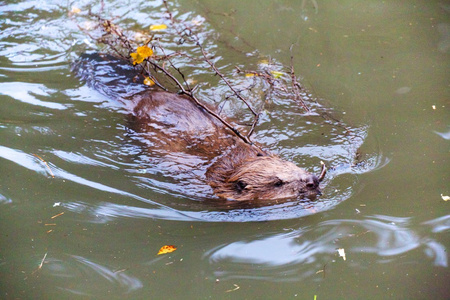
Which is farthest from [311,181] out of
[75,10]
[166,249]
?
[75,10]

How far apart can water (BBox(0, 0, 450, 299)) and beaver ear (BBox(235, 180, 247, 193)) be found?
14cm

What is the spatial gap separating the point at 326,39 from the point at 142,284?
4170 millimetres

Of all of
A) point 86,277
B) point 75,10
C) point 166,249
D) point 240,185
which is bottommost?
point 86,277

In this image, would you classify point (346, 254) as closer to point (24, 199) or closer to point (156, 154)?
point (156, 154)

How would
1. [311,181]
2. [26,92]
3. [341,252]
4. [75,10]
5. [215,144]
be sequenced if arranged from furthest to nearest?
[75,10] → [26,92] → [215,144] → [311,181] → [341,252]

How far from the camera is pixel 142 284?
117 inches

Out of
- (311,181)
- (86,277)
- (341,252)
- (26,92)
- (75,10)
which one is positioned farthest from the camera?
(75,10)

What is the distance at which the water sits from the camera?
3027 mm

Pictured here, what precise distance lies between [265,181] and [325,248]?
2.58ft

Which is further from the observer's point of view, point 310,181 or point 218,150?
point 218,150

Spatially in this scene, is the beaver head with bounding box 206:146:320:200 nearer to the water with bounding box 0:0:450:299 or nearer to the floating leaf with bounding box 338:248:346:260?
the water with bounding box 0:0:450:299

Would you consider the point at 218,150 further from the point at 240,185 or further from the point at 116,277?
the point at 116,277

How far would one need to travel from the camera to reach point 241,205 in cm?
377

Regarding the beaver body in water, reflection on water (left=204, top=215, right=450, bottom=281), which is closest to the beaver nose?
the beaver body in water
